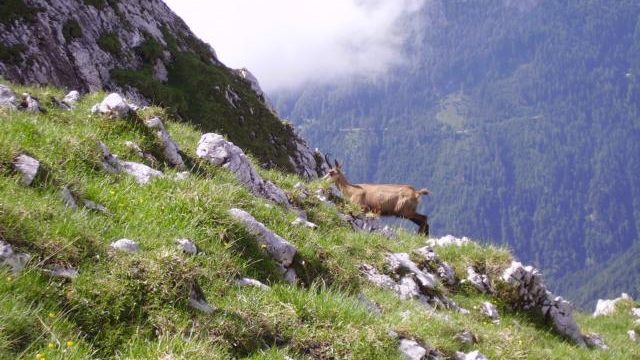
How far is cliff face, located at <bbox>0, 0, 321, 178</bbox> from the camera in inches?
1081

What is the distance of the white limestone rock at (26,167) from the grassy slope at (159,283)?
0.10 metres

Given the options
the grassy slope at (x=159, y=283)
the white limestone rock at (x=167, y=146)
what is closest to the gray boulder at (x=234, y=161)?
the white limestone rock at (x=167, y=146)

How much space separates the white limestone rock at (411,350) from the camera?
6.89m

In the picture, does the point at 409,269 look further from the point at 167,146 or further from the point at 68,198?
the point at 68,198

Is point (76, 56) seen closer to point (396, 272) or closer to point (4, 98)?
point (4, 98)

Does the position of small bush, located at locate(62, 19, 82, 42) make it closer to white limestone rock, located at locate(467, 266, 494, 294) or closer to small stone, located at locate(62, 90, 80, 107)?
small stone, located at locate(62, 90, 80, 107)

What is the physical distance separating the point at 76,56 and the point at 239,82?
14138 mm

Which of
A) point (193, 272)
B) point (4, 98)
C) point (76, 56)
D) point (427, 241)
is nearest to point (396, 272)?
point (427, 241)

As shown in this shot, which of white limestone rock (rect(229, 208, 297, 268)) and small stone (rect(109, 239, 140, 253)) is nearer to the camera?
small stone (rect(109, 239, 140, 253))

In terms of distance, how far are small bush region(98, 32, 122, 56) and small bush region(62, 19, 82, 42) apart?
1.41 m

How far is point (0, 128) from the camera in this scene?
8.02 m

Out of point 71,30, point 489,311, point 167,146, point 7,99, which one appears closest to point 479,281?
point 489,311

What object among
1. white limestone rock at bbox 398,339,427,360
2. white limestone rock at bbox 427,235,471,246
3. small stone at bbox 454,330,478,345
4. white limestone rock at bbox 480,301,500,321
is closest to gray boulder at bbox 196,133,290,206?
white limestone rock at bbox 427,235,471,246

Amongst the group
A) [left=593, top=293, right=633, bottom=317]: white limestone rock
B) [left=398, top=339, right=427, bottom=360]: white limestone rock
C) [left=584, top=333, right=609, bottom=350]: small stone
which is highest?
[left=398, top=339, right=427, bottom=360]: white limestone rock
